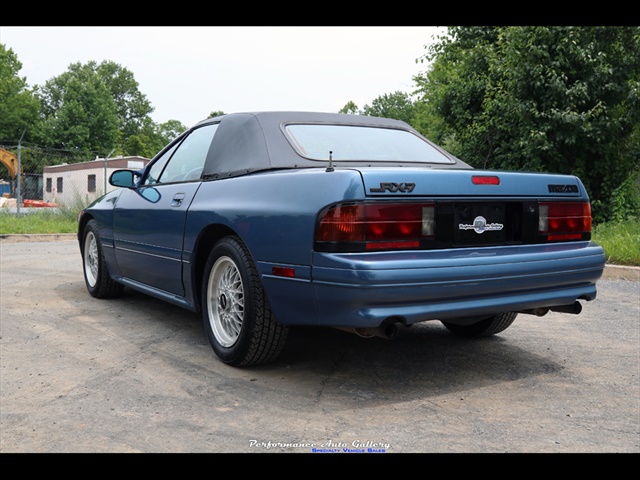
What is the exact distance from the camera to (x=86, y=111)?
204ft

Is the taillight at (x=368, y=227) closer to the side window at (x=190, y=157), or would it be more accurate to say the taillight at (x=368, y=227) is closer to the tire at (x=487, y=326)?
the tire at (x=487, y=326)

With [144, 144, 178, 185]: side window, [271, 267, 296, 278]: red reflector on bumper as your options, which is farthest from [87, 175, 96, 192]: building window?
[271, 267, 296, 278]: red reflector on bumper

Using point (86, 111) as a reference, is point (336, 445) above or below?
below

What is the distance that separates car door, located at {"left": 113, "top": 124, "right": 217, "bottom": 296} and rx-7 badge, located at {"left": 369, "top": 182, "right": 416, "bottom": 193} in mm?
1583

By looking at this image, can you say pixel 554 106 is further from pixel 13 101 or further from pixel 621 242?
pixel 13 101

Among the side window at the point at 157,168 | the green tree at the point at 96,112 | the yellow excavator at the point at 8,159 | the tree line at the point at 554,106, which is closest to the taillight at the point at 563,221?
the side window at the point at 157,168

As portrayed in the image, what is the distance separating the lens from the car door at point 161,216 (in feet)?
14.2

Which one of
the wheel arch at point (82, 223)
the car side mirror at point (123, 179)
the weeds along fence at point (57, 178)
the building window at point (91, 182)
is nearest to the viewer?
the car side mirror at point (123, 179)

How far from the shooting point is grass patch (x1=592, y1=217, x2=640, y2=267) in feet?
27.8

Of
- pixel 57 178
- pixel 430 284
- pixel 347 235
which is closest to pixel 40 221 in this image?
pixel 347 235

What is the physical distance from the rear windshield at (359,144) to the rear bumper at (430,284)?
108 centimetres

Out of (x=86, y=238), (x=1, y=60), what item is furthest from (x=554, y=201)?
(x=1, y=60)

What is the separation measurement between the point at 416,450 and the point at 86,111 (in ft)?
214
